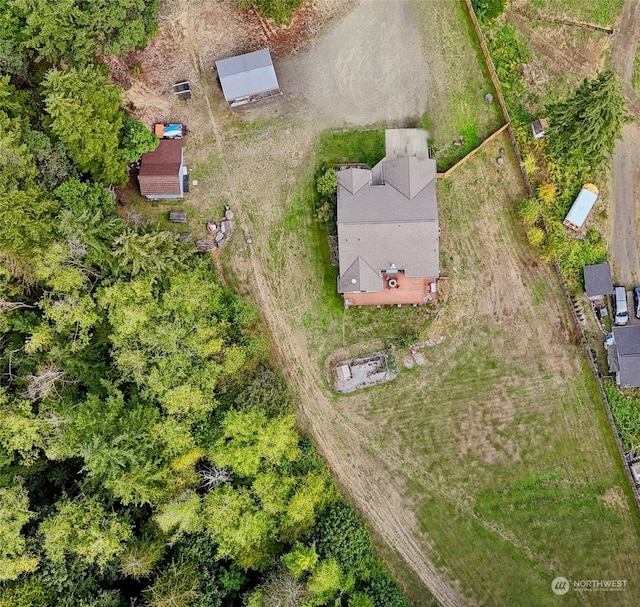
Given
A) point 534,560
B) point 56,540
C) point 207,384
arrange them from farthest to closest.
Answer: point 534,560, point 207,384, point 56,540

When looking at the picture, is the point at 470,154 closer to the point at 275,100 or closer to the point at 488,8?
the point at 488,8

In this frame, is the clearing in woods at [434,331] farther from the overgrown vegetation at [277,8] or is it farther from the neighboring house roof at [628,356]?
the neighboring house roof at [628,356]

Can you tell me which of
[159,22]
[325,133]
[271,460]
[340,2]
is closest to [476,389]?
[271,460]

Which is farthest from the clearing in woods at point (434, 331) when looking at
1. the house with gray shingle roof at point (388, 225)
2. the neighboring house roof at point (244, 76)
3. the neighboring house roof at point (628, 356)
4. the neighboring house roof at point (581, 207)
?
the neighboring house roof at point (581, 207)

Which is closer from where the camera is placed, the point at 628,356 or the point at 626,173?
the point at 628,356

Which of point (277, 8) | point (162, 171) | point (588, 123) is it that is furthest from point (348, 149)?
point (588, 123)

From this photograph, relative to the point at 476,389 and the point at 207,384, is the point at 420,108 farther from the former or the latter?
the point at 207,384
